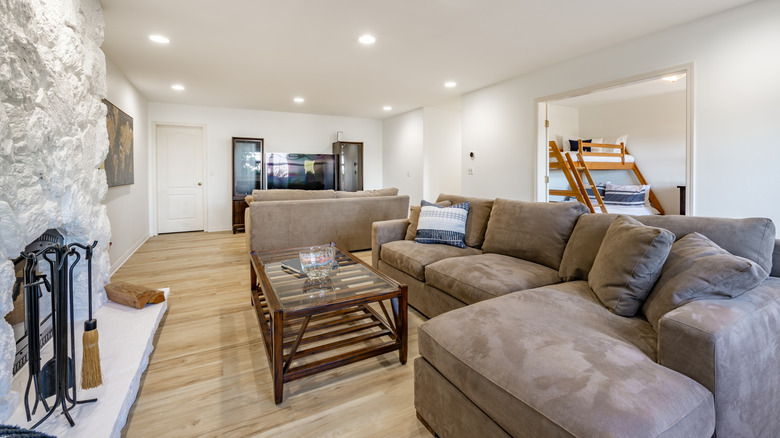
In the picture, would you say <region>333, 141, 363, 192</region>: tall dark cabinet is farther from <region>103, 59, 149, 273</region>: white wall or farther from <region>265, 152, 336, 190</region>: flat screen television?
<region>103, 59, 149, 273</region>: white wall

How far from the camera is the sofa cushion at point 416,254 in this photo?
8.30 feet

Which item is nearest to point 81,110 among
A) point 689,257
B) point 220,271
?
point 220,271

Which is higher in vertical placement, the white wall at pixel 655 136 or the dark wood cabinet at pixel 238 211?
the white wall at pixel 655 136

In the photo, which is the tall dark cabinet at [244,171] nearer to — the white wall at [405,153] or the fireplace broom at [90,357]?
the white wall at [405,153]

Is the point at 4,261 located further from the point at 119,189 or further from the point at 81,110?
the point at 119,189

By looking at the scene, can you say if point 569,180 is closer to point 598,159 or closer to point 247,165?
point 598,159

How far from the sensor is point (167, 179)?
625cm

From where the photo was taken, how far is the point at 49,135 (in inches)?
64.8

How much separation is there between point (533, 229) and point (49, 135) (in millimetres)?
2731

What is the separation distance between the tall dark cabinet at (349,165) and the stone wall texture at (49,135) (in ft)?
15.7

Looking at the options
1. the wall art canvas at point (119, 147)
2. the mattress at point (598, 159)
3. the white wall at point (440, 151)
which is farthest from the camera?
the white wall at point (440, 151)

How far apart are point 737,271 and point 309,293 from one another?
178 cm

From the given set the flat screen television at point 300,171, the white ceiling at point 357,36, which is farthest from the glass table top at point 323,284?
the flat screen television at point 300,171

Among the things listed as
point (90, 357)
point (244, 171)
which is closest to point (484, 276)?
point (90, 357)
